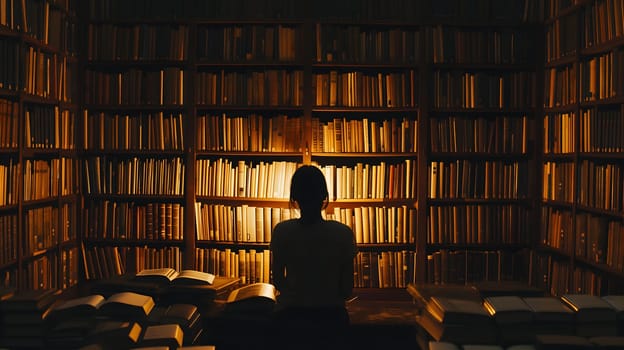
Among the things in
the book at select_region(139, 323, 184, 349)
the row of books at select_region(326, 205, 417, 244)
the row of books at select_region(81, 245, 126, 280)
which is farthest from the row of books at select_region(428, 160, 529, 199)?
the book at select_region(139, 323, 184, 349)

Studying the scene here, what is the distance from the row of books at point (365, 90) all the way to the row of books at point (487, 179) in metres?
0.60

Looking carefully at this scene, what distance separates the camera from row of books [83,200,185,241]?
5.73 meters

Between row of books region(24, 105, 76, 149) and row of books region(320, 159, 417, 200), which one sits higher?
row of books region(24, 105, 76, 149)

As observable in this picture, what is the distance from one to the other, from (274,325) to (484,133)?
11.8ft

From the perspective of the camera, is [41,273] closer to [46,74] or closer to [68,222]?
[68,222]

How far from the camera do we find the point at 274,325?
8.13 ft

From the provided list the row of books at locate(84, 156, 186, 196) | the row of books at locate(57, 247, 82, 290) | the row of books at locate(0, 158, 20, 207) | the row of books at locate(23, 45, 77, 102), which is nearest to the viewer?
the row of books at locate(0, 158, 20, 207)

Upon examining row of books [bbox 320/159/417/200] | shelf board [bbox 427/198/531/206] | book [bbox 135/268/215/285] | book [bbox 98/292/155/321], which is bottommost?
book [bbox 98/292/155/321]

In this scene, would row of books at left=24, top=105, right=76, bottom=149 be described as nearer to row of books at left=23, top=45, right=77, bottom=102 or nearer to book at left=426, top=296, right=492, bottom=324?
row of books at left=23, top=45, right=77, bottom=102

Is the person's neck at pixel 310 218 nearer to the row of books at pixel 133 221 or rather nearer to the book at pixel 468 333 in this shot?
the book at pixel 468 333

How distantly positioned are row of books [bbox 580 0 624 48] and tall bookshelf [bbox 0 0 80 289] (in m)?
3.65

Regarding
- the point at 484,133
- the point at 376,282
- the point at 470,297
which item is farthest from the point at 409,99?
the point at 470,297

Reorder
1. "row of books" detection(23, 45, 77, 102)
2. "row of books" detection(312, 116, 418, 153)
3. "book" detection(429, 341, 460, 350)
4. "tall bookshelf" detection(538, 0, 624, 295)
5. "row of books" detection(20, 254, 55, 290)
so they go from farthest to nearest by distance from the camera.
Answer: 1. "row of books" detection(312, 116, 418, 153)
2. "row of books" detection(20, 254, 55, 290)
3. "row of books" detection(23, 45, 77, 102)
4. "tall bookshelf" detection(538, 0, 624, 295)
5. "book" detection(429, 341, 460, 350)

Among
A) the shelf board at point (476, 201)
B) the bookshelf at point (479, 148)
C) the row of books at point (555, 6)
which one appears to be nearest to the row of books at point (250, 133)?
the bookshelf at point (479, 148)
